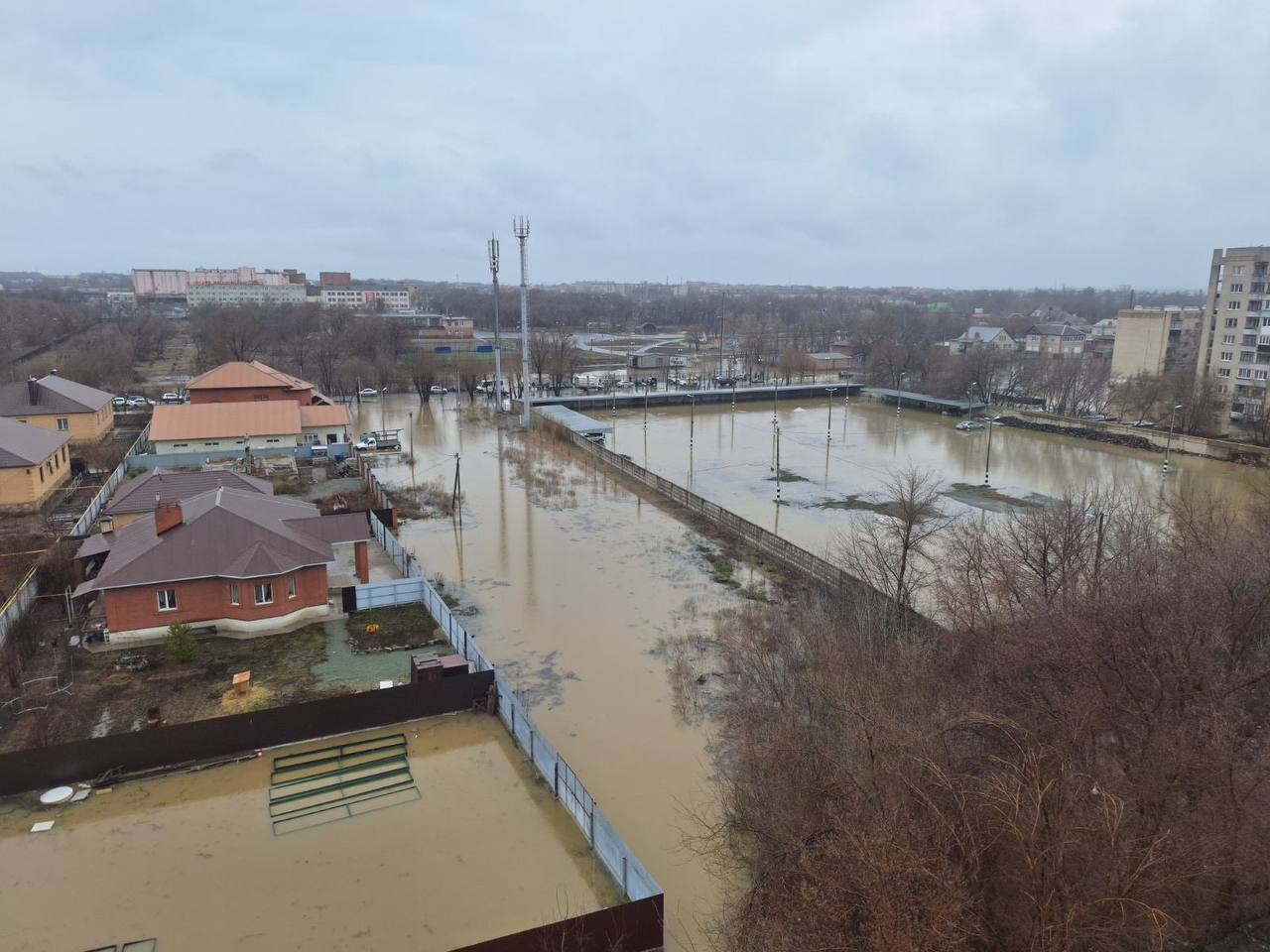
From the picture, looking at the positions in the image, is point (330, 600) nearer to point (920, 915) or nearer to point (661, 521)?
point (661, 521)

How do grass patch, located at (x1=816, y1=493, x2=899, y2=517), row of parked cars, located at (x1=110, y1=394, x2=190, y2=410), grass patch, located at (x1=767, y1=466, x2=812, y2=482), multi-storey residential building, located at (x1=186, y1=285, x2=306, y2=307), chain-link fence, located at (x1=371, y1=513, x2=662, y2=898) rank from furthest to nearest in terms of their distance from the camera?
multi-storey residential building, located at (x1=186, y1=285, x2=306, y2=307) < row of parked cars, located at (x1=110, y1=394, x2=190, y2=410) < grass patch, located at (x1=767, y1=466, x2=812, y2=482) < grass patch, located at (x1=816, y1=493, x2=899, y2=517) < chain-link fence, located at (x1=371, y1=513, x2=662, y2=898)

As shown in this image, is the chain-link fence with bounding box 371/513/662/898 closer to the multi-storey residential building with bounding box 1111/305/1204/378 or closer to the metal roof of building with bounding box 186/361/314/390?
the metal roof of building with bounding box 186/361/314/390

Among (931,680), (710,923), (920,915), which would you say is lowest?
(710,923)

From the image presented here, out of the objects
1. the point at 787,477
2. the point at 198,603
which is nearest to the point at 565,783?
the point at 198,603

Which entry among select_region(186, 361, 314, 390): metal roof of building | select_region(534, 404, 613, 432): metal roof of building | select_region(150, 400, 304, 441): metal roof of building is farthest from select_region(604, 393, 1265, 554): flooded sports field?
select_region(186, 361, 314, 390): metal roof of building

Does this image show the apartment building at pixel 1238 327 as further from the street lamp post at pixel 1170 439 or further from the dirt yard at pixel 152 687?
the dirt yard at pixel 152 687

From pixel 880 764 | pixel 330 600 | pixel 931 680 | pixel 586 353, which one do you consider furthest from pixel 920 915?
pixel 586 353

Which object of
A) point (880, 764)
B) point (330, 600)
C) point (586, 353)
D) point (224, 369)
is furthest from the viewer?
point (586, 353)
